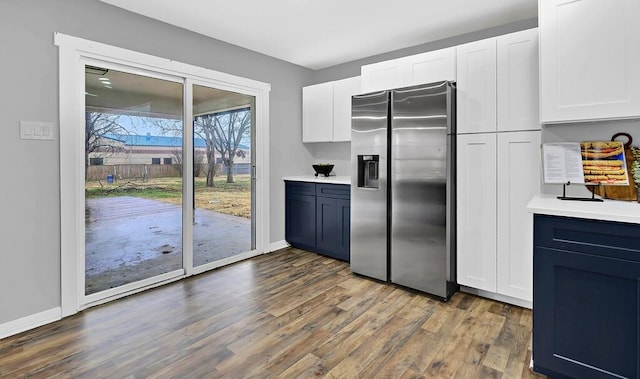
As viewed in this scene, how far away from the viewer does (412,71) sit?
315 centimetres

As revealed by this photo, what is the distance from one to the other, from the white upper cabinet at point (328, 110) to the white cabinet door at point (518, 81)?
5.43 ft

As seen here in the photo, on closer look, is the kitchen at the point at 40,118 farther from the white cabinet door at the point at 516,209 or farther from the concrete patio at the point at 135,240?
the concrete patio at the point at 135,240

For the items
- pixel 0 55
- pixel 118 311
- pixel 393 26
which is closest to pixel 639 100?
pixel 393 26

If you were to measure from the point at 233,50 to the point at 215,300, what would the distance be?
8.87 feet

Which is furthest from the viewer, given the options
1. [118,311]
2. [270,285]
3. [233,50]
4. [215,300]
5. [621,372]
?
[233,50]

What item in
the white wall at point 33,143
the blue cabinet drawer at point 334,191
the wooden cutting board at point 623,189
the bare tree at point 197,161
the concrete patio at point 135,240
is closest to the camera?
the wooden cutting board at point 623,189

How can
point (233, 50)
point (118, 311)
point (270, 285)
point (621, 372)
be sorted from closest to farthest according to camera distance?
point (621, 372) → point (118, 311) → point (270, 285) → point (233, 50)

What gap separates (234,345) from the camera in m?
2.14

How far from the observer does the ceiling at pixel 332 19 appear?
277cm

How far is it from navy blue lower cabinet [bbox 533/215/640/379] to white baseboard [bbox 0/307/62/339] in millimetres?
3268

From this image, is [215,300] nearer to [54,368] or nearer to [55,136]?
[54,368]

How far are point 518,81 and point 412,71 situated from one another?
0.94m

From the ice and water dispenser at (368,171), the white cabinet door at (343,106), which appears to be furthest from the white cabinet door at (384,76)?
the ice and water dispenser at (368,171)

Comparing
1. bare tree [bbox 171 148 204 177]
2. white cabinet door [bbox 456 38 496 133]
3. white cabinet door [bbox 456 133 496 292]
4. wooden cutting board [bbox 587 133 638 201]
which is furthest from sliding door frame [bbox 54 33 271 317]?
wooden cutting board [bbox 587 133 638 201]
